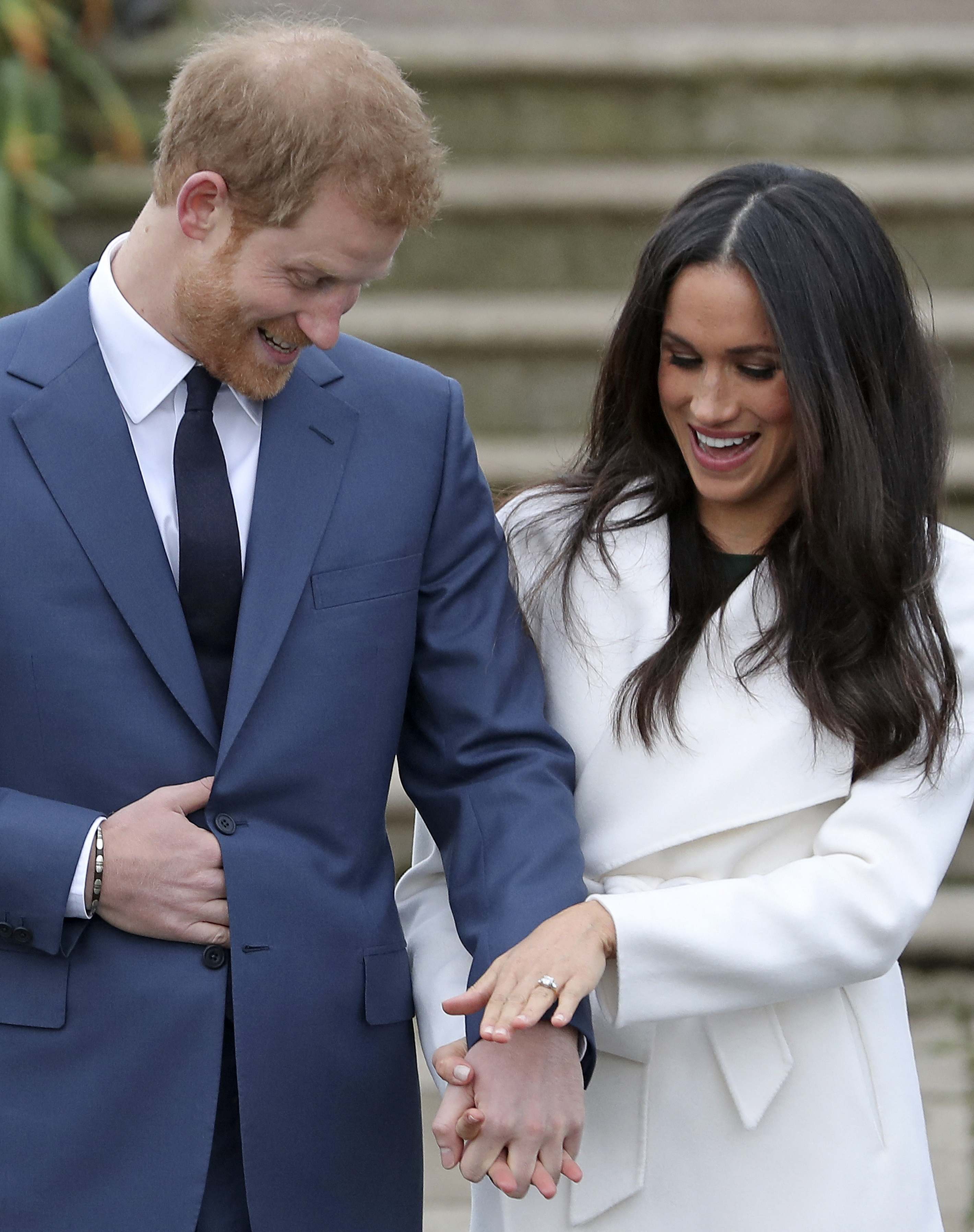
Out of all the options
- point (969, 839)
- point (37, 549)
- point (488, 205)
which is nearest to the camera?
point (37, 549)

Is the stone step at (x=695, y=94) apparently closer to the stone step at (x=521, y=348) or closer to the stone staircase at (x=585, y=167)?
the stone staircase at (x=585, y=167)

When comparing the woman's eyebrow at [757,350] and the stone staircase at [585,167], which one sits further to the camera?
the stone staircase at [585,167]

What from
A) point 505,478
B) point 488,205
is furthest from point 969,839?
point 488,205

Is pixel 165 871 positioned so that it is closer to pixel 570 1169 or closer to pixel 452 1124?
pixel 452 1124

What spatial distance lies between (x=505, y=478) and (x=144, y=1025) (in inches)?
82.1

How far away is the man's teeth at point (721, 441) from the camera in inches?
66.1

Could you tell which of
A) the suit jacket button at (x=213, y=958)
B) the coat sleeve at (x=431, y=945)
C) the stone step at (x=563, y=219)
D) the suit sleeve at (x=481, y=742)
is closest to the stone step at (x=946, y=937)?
the stone step at (x=563, y=219)

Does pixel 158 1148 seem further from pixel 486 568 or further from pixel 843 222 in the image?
pixel 843 222

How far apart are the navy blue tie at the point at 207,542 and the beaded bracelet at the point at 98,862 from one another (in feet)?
0.49

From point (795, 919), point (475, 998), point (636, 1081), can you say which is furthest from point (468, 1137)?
point (795, 919)

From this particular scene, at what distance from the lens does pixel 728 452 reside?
1.69 m

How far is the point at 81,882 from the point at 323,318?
1.82ft

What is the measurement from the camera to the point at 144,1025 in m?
1.53

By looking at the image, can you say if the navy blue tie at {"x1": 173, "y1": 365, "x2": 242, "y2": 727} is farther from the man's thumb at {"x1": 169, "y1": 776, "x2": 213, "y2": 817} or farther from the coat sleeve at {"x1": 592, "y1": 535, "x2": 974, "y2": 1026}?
the coat sleeve at {"x1": 592, "y1": 535, "x2": 974, "y2": 1026}
